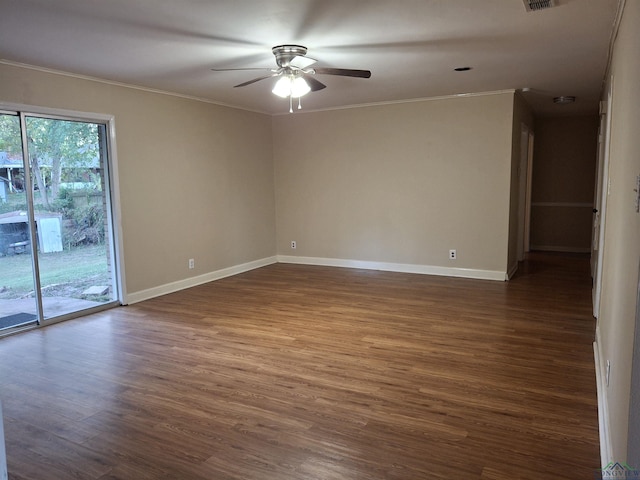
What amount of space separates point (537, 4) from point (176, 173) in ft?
13.9

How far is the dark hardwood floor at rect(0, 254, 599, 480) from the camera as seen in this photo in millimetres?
2250

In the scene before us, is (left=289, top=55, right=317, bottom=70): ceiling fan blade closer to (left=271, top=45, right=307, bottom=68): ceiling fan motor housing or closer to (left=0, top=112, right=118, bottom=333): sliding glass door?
(left=271, top=45, right=307, bottom=68): ceiling fan motor housing

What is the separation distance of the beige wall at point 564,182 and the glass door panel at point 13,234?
25.6 feet

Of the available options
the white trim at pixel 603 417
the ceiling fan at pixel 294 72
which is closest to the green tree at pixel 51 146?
the ceiling fan at pixel 294 72

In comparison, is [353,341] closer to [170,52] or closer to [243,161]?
[170,52]

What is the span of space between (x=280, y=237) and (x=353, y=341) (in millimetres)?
3944

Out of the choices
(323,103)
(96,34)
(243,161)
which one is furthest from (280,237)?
(96,34)

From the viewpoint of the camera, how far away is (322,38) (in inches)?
135

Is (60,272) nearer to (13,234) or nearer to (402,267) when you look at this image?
(13,234)

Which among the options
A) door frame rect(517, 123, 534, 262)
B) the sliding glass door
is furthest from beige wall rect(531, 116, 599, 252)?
the sliding glass door

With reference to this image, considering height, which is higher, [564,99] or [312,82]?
[564,99]

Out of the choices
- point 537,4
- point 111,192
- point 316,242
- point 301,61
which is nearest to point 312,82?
point 301,61

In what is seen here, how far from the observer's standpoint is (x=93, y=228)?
4934mm

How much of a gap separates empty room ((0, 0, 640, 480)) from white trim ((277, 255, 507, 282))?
0.03 m
